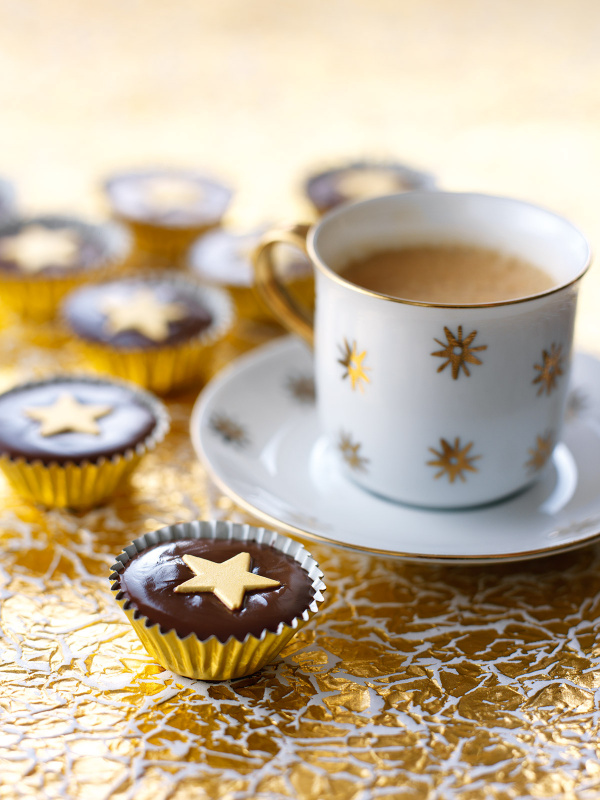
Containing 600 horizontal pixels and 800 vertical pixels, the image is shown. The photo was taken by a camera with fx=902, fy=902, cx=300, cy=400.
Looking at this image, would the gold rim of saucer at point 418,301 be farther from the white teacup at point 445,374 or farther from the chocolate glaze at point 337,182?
the chocolate glaze at point 337,182

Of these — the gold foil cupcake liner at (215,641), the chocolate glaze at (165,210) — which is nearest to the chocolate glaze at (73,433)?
the gold foil cupcake liner at (215,641)

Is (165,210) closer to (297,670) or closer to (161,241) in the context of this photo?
(161,241)

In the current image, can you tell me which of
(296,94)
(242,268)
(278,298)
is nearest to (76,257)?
(242,268)

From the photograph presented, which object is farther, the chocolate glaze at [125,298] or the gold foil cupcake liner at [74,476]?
the chocolate glaze at [125,298]

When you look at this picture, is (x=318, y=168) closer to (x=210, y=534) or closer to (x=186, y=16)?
(x=210, y=534)

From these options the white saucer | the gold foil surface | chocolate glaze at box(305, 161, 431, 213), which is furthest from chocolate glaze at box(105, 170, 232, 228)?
Answer: the gold foil surface
